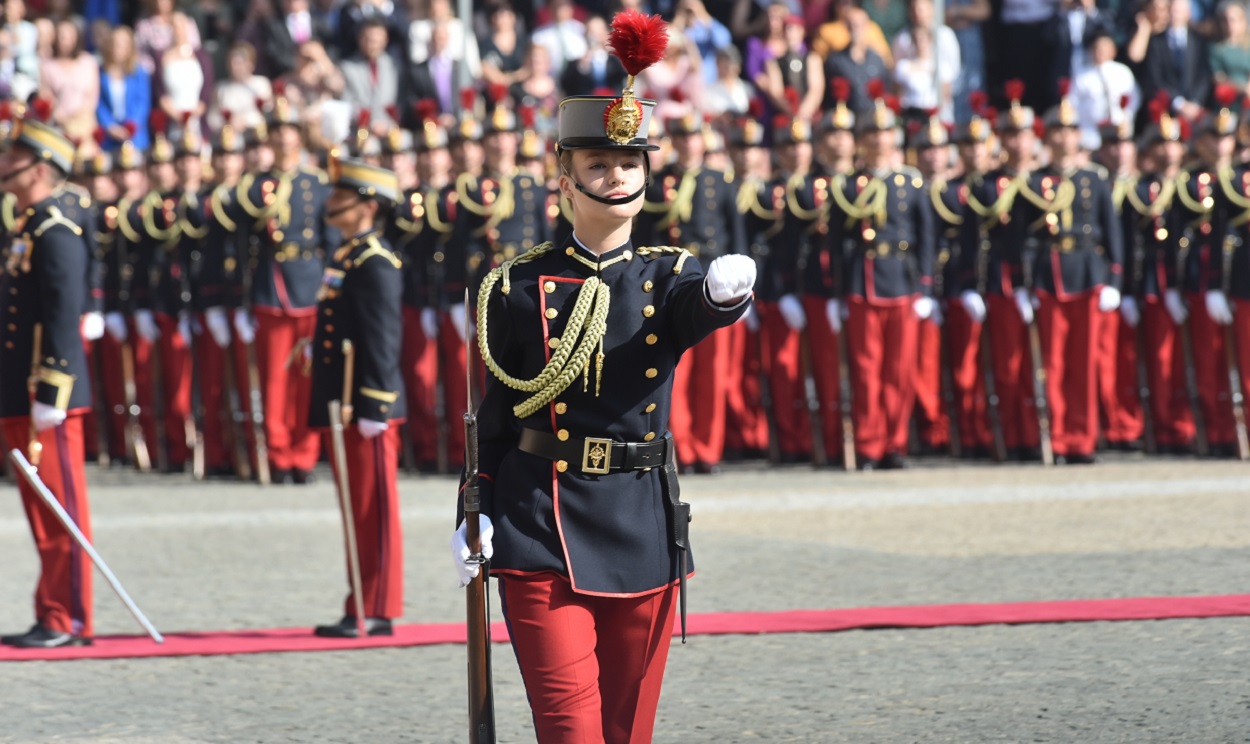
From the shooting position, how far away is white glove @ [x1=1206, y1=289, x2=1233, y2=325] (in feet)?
41.2

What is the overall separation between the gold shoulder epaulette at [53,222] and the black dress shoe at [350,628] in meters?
1.65

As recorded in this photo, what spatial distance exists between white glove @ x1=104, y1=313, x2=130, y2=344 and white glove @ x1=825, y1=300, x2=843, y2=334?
4800 mm

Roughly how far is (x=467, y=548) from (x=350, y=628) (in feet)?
10.5

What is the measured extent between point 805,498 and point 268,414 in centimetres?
346

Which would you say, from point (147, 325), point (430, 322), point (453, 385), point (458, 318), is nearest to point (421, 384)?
point (453, 385)

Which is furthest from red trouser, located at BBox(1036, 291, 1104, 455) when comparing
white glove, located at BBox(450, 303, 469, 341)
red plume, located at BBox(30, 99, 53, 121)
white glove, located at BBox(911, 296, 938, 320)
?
red plume, located at BBox(30, 99, 53, 121)

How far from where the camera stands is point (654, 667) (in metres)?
4.31

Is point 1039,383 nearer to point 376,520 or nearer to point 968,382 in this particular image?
point 968,382

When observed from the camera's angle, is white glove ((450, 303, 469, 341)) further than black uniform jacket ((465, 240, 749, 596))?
Yes

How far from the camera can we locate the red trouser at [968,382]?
13234 millimetres

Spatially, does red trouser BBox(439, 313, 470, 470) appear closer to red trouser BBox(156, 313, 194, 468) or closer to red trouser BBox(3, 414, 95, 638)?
red trouser BBox(156, 313, 194, 468)

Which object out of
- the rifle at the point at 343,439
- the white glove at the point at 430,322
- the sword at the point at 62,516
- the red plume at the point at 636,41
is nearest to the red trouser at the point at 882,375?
the white glove at the point at 430,322

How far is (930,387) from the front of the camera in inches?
524

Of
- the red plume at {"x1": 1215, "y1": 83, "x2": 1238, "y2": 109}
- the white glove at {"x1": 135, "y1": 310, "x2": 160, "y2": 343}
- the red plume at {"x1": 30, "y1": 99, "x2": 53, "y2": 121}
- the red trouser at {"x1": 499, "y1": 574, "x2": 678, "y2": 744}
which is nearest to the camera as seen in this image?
the red trouser at {"x1": 499, "y1": 574, "x2": 678, "y2": 744}
